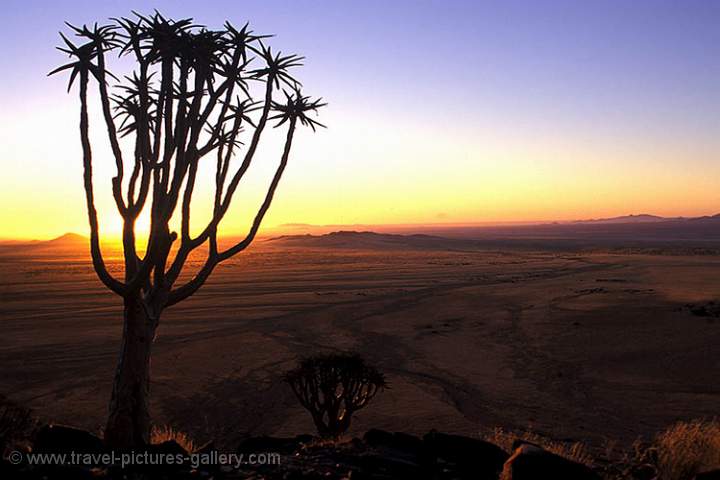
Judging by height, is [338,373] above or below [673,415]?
above

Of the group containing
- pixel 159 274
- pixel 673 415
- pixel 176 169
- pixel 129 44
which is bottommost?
pixel 673 415

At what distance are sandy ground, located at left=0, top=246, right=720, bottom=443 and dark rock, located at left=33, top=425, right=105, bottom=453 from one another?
15.5ft

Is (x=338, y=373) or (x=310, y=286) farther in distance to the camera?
(x=310, y=286)

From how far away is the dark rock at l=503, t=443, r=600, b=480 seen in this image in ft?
17.4

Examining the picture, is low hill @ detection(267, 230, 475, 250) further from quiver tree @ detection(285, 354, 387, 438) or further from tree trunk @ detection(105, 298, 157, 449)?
tree trunk @ detection(105, 298, 157, 449)

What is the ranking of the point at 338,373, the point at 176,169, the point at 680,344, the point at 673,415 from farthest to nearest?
the point at 680,344 → the point at 673,415 → the point at 338,373 → the point at 176,169

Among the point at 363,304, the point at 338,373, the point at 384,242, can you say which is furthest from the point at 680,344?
the point at 384,242

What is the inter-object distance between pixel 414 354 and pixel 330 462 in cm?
1270

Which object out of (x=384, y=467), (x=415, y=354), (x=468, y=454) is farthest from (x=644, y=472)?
(x=415, y=354)

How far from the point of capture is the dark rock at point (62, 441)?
6.48m

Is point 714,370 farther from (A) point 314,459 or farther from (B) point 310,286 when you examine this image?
(B) point 310,286

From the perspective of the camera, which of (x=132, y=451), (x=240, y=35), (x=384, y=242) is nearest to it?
(x=132, y=451)

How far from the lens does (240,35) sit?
9.27 meters

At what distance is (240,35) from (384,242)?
352 feet
